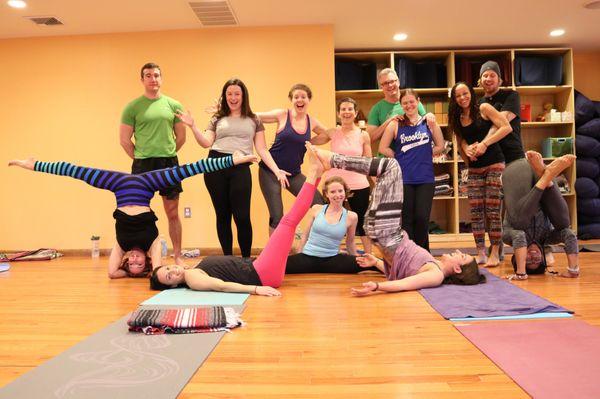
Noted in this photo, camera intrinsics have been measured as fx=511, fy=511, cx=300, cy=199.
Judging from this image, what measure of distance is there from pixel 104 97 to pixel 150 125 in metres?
1.75

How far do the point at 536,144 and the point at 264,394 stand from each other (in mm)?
6223

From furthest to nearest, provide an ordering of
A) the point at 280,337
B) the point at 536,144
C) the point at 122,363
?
the point at 536,144 < the point at 280,337 < the point at 122,363

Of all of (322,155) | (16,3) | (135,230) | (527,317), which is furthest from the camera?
(16,3)

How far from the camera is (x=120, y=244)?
3795 millimetres

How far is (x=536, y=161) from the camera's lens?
3.45 metres

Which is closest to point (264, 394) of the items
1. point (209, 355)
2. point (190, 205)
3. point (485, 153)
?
point (209, 355)

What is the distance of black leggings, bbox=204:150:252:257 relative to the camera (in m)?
3.87

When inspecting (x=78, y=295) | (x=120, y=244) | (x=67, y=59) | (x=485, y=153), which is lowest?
(x=78, y=295)

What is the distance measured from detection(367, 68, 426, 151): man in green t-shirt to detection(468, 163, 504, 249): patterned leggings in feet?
2.25

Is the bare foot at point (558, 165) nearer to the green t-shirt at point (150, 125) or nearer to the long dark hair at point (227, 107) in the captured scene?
the long dark hair at point (227, 107)

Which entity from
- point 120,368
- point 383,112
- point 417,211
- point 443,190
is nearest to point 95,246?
point 383,112

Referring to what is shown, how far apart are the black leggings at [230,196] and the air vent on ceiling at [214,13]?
1.65 m

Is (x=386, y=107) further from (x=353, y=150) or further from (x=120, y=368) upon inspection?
(x=120, y=368)

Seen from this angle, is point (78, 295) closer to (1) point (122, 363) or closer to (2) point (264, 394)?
(1) point (122, 363)
